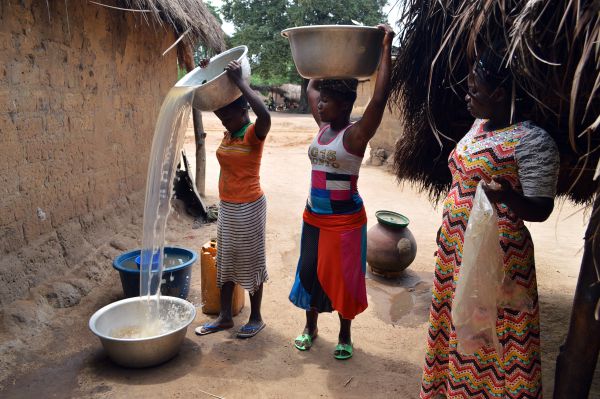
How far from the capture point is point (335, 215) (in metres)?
2.55

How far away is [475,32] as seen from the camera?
1862mm

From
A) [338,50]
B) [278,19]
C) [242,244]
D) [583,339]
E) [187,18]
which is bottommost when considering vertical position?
[242,244]

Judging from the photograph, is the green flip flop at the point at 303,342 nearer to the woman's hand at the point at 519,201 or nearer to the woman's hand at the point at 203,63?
the woman's hand at the point at 519,201

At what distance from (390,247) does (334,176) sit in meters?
1.72

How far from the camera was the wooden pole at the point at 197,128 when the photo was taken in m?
5.50

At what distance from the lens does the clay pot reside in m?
4.04

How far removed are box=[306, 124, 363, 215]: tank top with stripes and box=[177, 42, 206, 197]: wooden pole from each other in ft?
10.8

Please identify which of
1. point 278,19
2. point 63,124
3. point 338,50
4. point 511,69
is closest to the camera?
point 511,69

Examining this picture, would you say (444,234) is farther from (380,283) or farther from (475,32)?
(380,283)

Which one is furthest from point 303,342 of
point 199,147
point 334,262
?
point 199,147

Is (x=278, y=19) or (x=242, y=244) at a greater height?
(x=278, y=19)

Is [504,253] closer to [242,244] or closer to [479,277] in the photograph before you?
[479,277]

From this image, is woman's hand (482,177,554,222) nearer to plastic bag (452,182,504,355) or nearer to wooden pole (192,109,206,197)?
plastic bag (452,182,504,355)

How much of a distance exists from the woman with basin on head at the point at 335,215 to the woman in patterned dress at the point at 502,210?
61 cm
